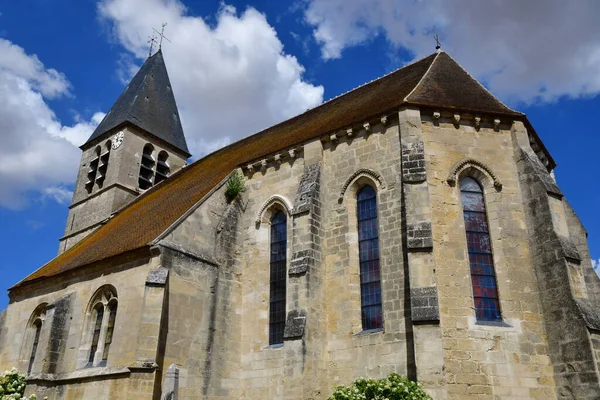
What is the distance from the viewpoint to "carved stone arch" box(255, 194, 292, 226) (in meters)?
16.3

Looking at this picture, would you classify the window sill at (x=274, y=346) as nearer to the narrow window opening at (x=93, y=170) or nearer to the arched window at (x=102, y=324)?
the arched window at (x=102, y=324)

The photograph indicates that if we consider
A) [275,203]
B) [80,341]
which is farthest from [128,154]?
[275,203]

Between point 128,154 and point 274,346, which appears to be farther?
point 128,154

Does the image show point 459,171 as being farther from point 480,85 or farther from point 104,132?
point 104,132

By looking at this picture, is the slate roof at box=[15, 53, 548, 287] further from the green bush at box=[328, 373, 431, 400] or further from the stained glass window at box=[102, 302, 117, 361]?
the green bush at box=[328, 373, 431, 400]

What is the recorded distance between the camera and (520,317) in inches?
493

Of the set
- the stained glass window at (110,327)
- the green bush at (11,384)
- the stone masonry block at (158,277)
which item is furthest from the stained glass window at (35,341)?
the stone masonry block at (158,277)

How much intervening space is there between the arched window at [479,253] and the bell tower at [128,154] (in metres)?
17.7

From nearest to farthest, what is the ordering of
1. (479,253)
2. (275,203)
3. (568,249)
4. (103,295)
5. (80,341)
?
(568,249)
(479,253)
(80,341)
(103,295)
(275,203)

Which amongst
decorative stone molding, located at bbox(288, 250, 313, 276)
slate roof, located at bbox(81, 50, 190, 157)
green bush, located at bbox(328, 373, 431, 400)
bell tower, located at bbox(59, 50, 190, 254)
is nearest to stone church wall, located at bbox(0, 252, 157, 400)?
decorative stone molding, located at bbox(288, 250, 313, 276)

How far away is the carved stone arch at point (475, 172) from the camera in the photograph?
46.0 ft

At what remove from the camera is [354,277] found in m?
14.1

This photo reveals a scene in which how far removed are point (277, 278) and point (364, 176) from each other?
4054 mm

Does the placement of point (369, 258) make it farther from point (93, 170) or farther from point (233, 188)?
point (93, 170)
